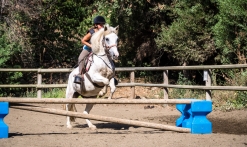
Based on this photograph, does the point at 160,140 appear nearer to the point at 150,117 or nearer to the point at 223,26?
the point at 150,117

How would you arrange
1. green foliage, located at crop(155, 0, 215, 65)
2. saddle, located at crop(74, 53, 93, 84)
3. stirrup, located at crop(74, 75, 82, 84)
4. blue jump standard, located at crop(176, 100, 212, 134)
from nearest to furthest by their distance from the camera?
1. blue jump standard, located at crop(176, 100, 212, 134)
2. stirrup, located at crop(74, 75, 82, 84)
3. saddle, located at crop(74, 53, 93, 84)
4. green foliage, located at crop(155, 0, 215, 65)

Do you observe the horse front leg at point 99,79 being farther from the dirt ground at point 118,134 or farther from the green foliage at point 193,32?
the green foliage at point 193,32

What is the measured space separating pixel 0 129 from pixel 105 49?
3.17m

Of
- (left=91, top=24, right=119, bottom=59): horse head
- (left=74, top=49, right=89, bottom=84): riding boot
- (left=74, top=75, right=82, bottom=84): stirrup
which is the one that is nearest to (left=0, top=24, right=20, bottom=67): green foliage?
(left=74, top=49, right=89, bottom=84): riding boot

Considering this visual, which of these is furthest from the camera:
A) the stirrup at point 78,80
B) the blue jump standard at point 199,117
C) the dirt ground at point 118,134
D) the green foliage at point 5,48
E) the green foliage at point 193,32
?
the green foliage at point 193,32

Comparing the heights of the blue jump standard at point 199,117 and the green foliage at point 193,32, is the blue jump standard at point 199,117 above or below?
below

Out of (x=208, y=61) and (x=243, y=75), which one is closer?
(x=243, y=75)

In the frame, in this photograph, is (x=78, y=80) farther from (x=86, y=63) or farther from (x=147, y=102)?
(x=147, y=102)

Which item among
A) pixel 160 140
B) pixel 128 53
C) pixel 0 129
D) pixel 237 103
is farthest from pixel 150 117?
pixel 128 53

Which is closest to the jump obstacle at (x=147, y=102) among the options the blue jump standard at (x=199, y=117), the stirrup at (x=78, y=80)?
the blue jump standard at (x=199, y=117)

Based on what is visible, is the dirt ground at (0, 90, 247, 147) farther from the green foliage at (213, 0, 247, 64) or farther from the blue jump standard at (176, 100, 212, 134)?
the green foliage at (213, 0, 247, 64)

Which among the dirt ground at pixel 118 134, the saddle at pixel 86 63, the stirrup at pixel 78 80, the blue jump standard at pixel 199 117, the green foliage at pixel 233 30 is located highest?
the green foliage at pixel 233 30

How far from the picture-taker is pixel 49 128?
31.0ft

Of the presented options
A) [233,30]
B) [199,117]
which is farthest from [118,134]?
[233,30]
